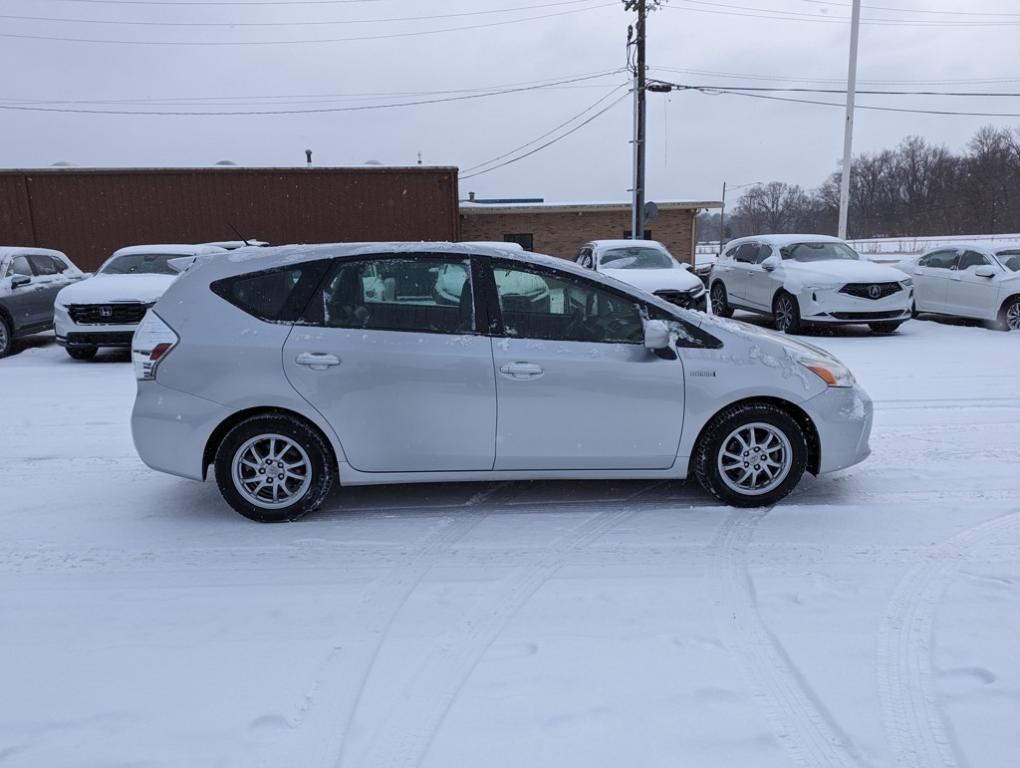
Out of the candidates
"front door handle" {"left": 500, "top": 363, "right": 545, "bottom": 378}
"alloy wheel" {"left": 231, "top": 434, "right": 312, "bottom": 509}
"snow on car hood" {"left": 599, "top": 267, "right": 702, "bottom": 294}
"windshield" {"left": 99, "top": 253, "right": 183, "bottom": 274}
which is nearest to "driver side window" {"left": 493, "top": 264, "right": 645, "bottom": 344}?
"front door handle" {"left": 500, "top": 363, "right": 545, "bottom": 378}

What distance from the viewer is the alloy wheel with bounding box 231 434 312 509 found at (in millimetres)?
4480

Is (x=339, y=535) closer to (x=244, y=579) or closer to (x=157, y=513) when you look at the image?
(x=244, y=579)

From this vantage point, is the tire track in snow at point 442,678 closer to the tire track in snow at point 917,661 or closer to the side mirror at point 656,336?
the side mirror at point 656,336

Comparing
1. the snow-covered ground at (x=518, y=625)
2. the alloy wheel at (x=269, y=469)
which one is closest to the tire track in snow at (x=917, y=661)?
the snow-covered ground at (x=518, y=625)

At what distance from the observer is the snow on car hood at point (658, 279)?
39.3ft

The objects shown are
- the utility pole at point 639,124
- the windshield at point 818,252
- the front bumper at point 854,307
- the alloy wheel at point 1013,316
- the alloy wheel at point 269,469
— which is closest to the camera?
the alloy wheel at point 269,469

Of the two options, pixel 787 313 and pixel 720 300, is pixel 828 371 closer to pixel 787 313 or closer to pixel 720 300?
pixel 787 313

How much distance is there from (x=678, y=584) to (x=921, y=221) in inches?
2816

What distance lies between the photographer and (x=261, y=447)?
451 cm

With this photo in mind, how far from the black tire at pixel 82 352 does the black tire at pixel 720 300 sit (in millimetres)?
11326

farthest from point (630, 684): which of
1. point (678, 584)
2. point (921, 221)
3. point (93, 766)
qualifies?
point (921, 221)

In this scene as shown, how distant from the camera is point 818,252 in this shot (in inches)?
545

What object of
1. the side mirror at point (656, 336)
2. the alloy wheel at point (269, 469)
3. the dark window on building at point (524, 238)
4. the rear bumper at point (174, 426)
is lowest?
the alloy wheel at point (269, 469)

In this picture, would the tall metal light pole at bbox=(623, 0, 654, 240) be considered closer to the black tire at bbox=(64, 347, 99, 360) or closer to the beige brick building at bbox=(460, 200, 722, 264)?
the beige brick building at bbox=(460, 200, 722, 264)
